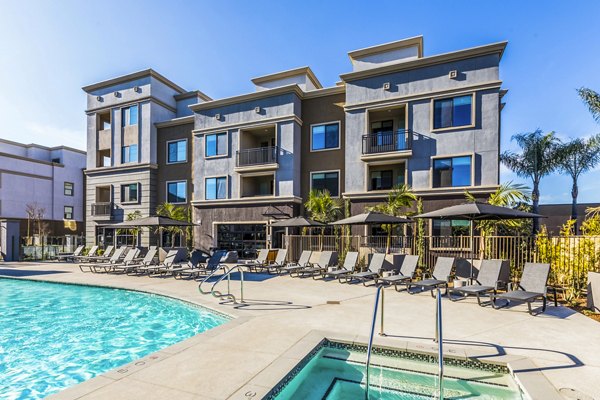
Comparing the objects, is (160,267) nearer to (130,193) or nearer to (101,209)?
(130,193)

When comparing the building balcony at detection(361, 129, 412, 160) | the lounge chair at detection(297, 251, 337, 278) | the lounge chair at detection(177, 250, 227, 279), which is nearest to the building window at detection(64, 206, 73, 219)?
the lounge chair at detection(177, 250, 227, 279)

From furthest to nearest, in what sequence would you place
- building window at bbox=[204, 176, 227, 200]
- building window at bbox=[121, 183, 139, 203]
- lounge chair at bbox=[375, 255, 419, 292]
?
building window at bbox=[121, 183, 139, 203] → building window at bbox=[204, 176, 227, 200] → lounge chair at bbox=[375, 255, 419, 292]

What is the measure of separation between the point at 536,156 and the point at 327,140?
15842mm

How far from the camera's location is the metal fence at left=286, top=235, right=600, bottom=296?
8.81 meters

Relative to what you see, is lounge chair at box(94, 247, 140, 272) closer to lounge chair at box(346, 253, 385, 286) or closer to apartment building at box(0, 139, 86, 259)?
lounge chair at box(346, 253, 385, 286)

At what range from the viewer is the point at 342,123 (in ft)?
66.1

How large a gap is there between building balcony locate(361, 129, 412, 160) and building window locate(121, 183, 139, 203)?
59.1 feet

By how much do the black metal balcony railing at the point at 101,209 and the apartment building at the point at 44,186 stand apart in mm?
7065

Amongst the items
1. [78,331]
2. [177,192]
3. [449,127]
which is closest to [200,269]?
[78,331]

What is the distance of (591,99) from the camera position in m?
14.9

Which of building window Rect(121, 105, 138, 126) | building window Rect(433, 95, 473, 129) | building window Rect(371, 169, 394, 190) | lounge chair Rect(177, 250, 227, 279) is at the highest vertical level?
building window Rect(121, 105, 138, 126)

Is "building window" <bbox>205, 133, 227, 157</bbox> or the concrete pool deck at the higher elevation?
"building window" <bbox>205, 133, 227, 157</bbox>

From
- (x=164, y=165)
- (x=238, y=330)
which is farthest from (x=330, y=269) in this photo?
(x=164, y=165)

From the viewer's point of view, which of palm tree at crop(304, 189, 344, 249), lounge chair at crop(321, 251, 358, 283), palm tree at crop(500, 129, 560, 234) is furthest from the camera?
palm tree at crop(500, 129, 560, 234)
